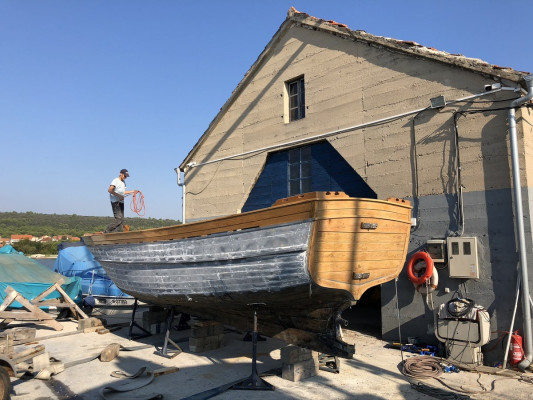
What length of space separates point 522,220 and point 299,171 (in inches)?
201

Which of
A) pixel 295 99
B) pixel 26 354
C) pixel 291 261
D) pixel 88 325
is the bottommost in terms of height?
pixel 88 325

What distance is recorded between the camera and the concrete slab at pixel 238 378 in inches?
199

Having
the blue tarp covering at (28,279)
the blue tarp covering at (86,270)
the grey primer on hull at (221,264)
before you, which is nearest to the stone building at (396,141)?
the grey primer on hull at (221,264)

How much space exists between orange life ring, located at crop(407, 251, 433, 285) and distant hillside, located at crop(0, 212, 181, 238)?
61.6m

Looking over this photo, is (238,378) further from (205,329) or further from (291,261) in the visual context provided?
(291,261)

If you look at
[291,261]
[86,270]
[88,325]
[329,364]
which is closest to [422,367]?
[329,364]

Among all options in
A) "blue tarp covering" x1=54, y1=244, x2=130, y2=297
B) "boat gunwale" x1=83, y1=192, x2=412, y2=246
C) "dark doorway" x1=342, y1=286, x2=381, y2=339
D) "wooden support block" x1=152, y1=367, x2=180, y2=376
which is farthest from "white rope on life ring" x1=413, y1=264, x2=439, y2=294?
"blue tarp covering" x1=54, y1=244, x2=130, y2=297

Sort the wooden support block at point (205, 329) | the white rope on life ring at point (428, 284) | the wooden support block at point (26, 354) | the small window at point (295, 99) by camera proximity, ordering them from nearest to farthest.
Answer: the wooden support block at point (26, 354)
the white rope on life ring at point (428, 284)
the wooden support block at point (205, 329)
the small window at point (295, 99)

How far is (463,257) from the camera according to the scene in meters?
6.77

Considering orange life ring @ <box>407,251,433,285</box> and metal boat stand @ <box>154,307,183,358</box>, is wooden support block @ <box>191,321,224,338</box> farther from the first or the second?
orange life ring @ <box>407,251,433,285</box>

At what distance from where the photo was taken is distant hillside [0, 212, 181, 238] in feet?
223

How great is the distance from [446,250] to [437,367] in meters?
2.14

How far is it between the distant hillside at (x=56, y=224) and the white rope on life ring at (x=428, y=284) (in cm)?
6170

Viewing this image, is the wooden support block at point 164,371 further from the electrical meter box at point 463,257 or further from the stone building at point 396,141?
the electrical meter box at point 463,257
